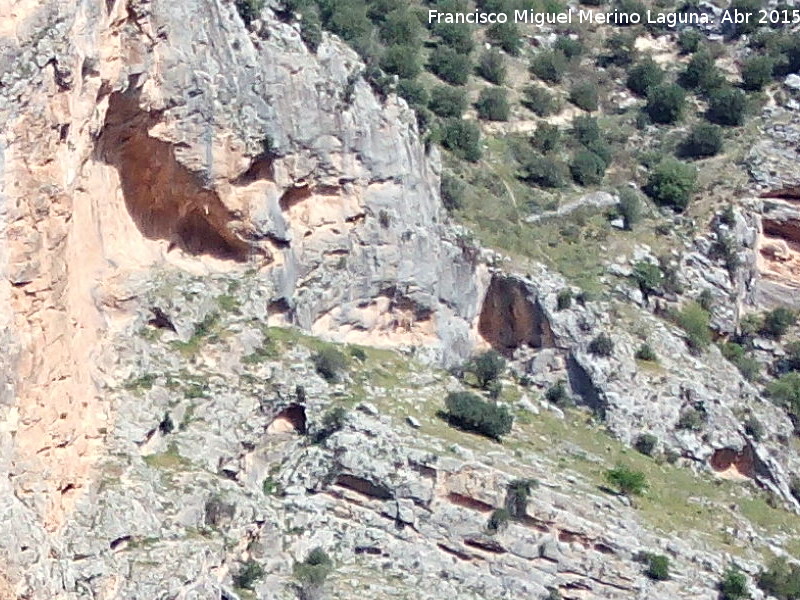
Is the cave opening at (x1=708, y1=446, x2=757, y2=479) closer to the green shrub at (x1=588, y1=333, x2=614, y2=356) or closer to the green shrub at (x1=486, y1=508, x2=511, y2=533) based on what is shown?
the green shrub at (x1=588, y1=333, x2=614, y2=356)

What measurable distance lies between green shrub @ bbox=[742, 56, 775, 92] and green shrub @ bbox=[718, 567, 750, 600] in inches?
1103

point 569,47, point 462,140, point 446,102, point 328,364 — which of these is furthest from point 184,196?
point 569,47

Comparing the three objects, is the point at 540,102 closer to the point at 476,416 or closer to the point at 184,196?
the point at 476,416

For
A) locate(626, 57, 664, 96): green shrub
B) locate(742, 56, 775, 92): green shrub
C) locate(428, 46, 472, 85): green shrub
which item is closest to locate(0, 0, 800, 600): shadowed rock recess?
locate(428, 46, 472, 85): green shrub

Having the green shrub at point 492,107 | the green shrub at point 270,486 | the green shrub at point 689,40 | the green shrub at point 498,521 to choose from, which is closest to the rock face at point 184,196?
the green shrub at point 270,486

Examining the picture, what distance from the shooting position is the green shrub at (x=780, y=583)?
153ft

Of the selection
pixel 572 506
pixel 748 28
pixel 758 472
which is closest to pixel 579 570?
pixel 572 506

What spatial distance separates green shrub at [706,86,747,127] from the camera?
67.6m

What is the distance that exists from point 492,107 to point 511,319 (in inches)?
497

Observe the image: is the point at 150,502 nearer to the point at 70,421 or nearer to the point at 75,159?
the point at 70,421

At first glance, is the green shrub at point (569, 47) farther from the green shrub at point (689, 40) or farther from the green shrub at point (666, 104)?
the green shrub at point (666, 104)

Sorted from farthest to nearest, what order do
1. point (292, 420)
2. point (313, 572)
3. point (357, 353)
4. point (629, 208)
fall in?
point (629, 208), point (357, 353), point (292, 420), point (313, 572)

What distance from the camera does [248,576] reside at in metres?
40.0

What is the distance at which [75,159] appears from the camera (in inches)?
1492
